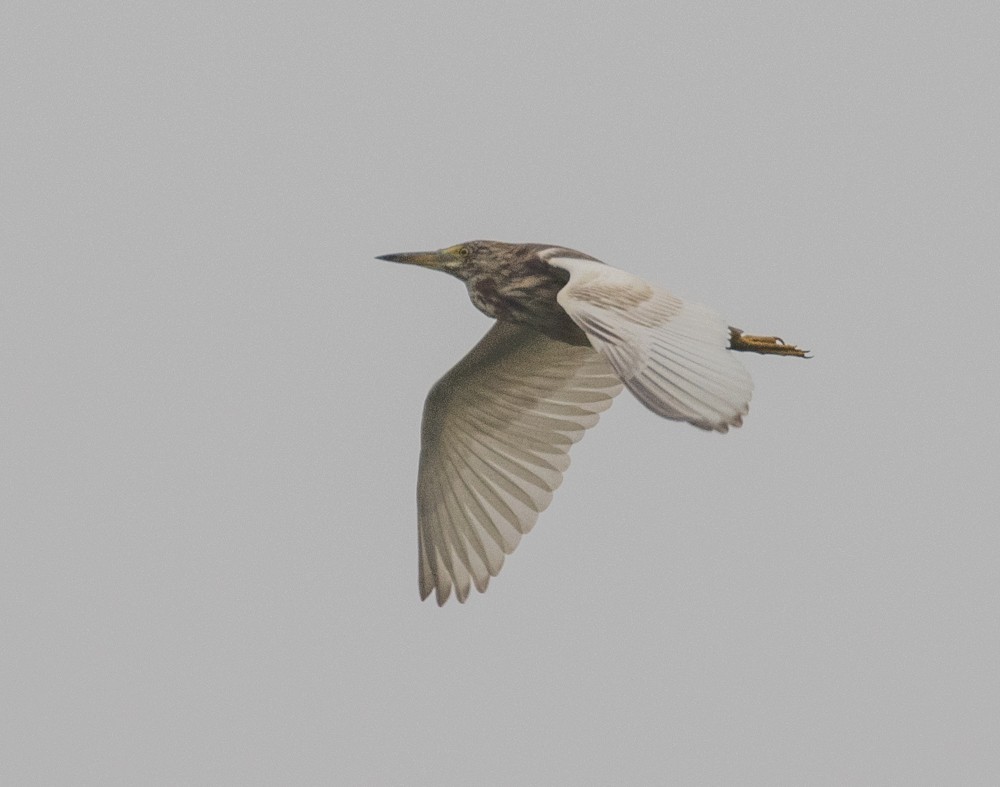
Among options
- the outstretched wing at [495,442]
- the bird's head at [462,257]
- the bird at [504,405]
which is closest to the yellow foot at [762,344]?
the bird at [504,405]

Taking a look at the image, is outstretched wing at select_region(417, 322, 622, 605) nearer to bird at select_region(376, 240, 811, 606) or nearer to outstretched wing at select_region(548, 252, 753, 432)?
bird at select_region(376, 240, 811, 606)

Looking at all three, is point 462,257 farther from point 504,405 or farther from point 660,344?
point 660,344

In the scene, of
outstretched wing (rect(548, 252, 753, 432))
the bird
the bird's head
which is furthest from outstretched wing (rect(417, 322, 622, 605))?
outstretched wing (rect(548, 252, 753, 432))

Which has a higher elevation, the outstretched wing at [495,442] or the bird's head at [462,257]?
the bird's head at [462,257]

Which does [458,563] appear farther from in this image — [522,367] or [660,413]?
[660,413]

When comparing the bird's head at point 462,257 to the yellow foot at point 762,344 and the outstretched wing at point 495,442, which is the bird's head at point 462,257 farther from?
the yellow foot at point 762,344

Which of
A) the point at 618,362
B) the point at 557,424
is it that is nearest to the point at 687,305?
the point at 618,362

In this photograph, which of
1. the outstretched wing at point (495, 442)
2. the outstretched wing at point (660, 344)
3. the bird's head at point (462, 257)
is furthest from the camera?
the outstretched wing at point (495, 442)

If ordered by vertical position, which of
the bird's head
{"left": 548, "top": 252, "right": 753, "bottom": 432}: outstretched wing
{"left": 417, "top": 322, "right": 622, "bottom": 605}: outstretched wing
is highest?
the bird's head
